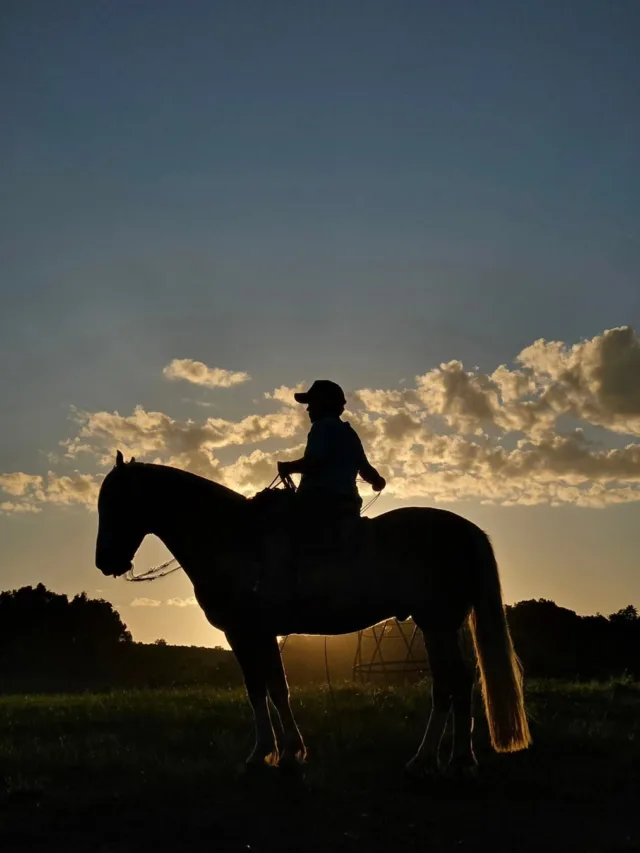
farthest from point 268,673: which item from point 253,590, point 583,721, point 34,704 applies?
point 34,704

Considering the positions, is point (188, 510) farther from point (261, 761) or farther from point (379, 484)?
point (261, 761)

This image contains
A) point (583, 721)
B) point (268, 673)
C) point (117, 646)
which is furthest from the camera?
point (117, 646)

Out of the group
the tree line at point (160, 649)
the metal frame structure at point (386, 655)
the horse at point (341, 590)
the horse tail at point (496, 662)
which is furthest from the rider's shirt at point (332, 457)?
the tree line at point (160, 649)

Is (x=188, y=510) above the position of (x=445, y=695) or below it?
above

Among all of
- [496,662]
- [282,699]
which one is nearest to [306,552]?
[282,699]

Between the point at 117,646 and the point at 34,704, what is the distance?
101 feet

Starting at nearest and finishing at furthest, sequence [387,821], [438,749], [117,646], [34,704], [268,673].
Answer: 1. [387,821]
2. [438,749]
3. [268,673]
4. [34,704]
5. [117,646]

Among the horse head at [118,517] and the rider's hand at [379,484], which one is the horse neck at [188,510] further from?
the rider's hand at [379,484]

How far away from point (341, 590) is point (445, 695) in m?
1.52

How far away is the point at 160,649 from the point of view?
4494 cm

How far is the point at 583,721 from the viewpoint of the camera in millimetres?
11734

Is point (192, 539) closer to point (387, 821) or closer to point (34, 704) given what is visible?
point (387, 821)

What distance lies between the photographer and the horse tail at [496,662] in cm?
876

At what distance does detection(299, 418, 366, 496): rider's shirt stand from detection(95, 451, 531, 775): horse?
53 cm
